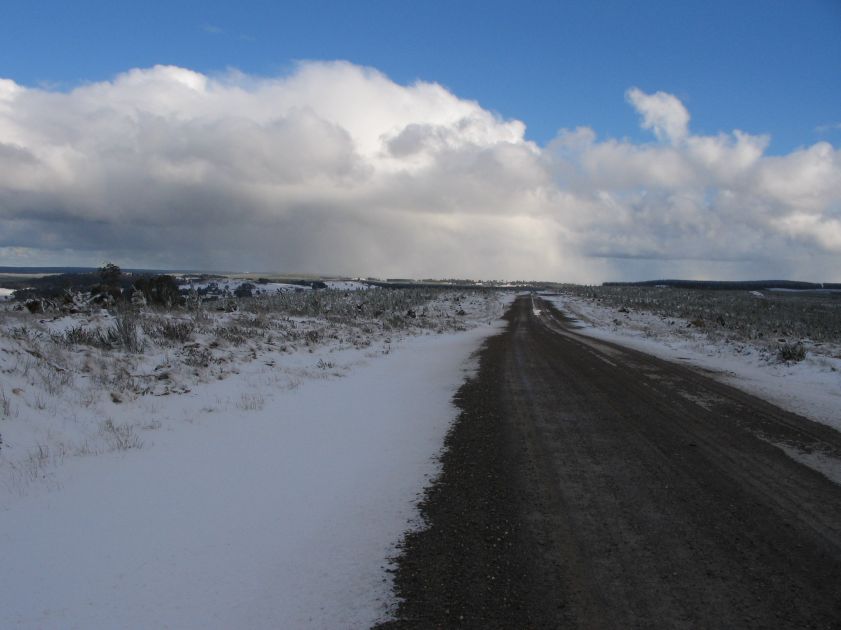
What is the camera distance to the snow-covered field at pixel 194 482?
12.0ft

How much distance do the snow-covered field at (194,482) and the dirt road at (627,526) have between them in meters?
0.56

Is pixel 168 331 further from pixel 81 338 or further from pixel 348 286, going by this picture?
pixel 348 286

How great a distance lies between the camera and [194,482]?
5840mm

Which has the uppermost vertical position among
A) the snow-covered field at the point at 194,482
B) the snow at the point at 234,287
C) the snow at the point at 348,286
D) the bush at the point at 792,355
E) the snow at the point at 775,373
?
the snow at the point at 348,286

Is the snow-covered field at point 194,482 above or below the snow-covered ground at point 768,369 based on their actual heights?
below

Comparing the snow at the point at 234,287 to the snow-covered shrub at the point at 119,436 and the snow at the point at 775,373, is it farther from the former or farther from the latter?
the snow-covered shrub at the point at 119,436

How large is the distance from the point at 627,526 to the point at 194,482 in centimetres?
469

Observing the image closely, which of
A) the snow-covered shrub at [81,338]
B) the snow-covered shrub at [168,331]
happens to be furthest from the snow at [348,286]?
the snow-covered shrub at [81,338]

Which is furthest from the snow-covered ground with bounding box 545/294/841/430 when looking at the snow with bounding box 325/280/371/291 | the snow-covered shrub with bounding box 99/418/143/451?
the snow with bounding box 325/280/371/291

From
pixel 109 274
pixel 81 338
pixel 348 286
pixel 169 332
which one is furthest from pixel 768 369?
pixel 348 286

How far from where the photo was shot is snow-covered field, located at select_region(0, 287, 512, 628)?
3.64 m

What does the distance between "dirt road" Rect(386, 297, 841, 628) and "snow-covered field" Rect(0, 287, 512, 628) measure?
56cm

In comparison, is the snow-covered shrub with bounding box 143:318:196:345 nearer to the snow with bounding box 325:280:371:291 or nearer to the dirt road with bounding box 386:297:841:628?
the dirt road with bounding box 386:297:841:628

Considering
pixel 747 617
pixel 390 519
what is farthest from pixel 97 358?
pixel 747 617
